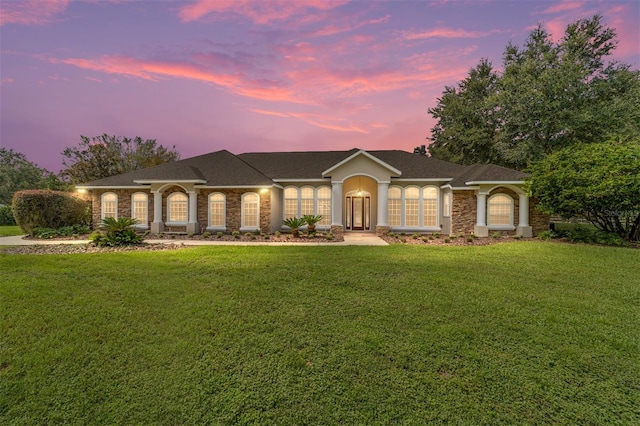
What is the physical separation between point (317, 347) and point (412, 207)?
44.4ft

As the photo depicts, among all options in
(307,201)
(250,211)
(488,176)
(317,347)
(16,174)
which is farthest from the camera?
(16,174)

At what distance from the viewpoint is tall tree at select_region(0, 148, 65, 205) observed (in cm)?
3888

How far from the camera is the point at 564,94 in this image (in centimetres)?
1819

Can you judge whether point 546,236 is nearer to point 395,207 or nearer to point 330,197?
point 395,207

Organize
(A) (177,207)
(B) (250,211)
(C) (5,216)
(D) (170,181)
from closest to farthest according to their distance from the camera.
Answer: (D) (170,181)
(B) (250,211)
(A) (177,207)
(C) (5,216)

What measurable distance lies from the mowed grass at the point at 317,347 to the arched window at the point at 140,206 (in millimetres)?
9596

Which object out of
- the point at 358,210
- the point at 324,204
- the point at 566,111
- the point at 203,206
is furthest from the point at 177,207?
the point at 566,111

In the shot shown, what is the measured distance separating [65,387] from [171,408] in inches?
57.0

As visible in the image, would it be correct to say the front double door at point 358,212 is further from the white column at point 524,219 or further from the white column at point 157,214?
the white column at point 157,214

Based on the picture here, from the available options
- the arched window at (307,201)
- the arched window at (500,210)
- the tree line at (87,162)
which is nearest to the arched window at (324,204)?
the arched window at (307,201)

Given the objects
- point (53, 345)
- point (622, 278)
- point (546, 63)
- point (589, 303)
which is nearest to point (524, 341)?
point (589, 303)

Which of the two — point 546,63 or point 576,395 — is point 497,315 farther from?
point 546,63

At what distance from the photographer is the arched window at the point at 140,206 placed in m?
16.1

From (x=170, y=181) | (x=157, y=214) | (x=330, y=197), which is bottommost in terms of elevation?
(x=157, y=214)
